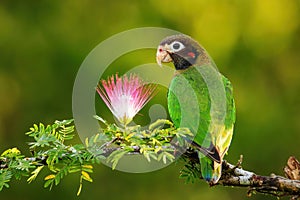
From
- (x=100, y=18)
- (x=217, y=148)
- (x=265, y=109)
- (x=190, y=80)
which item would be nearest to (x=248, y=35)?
(x=265, y=109)

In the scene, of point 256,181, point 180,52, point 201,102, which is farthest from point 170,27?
point 256,181

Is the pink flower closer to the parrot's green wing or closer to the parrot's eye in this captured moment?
the parrot's green wing

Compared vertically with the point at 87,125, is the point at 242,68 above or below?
above

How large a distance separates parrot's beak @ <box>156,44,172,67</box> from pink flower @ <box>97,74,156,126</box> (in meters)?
0.72

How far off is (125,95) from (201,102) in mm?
547

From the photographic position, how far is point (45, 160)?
1.85 meters

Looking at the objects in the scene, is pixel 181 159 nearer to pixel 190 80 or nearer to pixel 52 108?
pixel 190 80

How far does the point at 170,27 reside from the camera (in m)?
5.89

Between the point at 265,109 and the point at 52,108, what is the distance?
1708mm

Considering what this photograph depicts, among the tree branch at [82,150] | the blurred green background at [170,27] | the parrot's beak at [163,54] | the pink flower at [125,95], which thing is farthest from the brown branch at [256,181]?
the blurred green background at [170,27]

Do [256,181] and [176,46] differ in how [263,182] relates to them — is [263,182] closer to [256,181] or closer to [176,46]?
[256,181]

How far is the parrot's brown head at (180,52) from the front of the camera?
2.54 m

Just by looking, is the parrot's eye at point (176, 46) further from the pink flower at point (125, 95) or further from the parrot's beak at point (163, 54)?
the pink flower at point (125, 95)

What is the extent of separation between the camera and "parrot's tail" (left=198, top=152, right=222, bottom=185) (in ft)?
6.57
